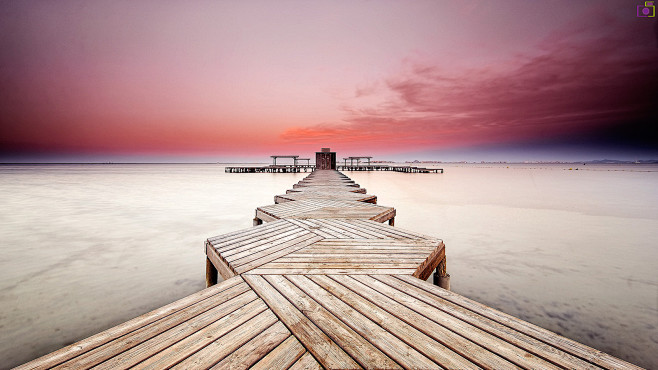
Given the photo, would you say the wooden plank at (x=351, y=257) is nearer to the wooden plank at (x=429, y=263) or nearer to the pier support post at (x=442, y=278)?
the wooden plank at (x=429, y=263)

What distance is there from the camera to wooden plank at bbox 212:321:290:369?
1.50 metres

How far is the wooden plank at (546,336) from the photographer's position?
1.52 m

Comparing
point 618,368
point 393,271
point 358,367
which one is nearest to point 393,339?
point 358,367

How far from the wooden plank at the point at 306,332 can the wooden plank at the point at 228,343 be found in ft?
0.37

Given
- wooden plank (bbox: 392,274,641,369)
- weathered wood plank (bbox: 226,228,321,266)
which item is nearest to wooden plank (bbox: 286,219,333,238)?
weathered wood plank (bbox: 226,228,321,266)

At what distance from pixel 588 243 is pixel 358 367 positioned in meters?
8.62

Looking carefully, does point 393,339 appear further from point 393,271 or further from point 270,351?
point 393,271

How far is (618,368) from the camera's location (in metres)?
1.48

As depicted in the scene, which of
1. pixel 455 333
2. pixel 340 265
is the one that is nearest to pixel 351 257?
pixel 340 265

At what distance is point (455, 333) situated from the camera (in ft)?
5.90

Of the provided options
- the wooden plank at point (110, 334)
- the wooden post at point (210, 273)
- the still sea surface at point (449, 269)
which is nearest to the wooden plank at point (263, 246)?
the wooden plank at point (110, 334)

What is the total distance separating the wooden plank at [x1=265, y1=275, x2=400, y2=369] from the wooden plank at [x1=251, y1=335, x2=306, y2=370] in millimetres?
238

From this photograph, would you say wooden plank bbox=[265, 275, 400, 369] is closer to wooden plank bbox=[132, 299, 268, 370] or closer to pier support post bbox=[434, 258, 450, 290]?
wooden plank bbox=[132, 299, 268, 370]

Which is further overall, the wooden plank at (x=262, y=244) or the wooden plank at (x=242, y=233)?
the wooden plank at (x=242, y=233)
